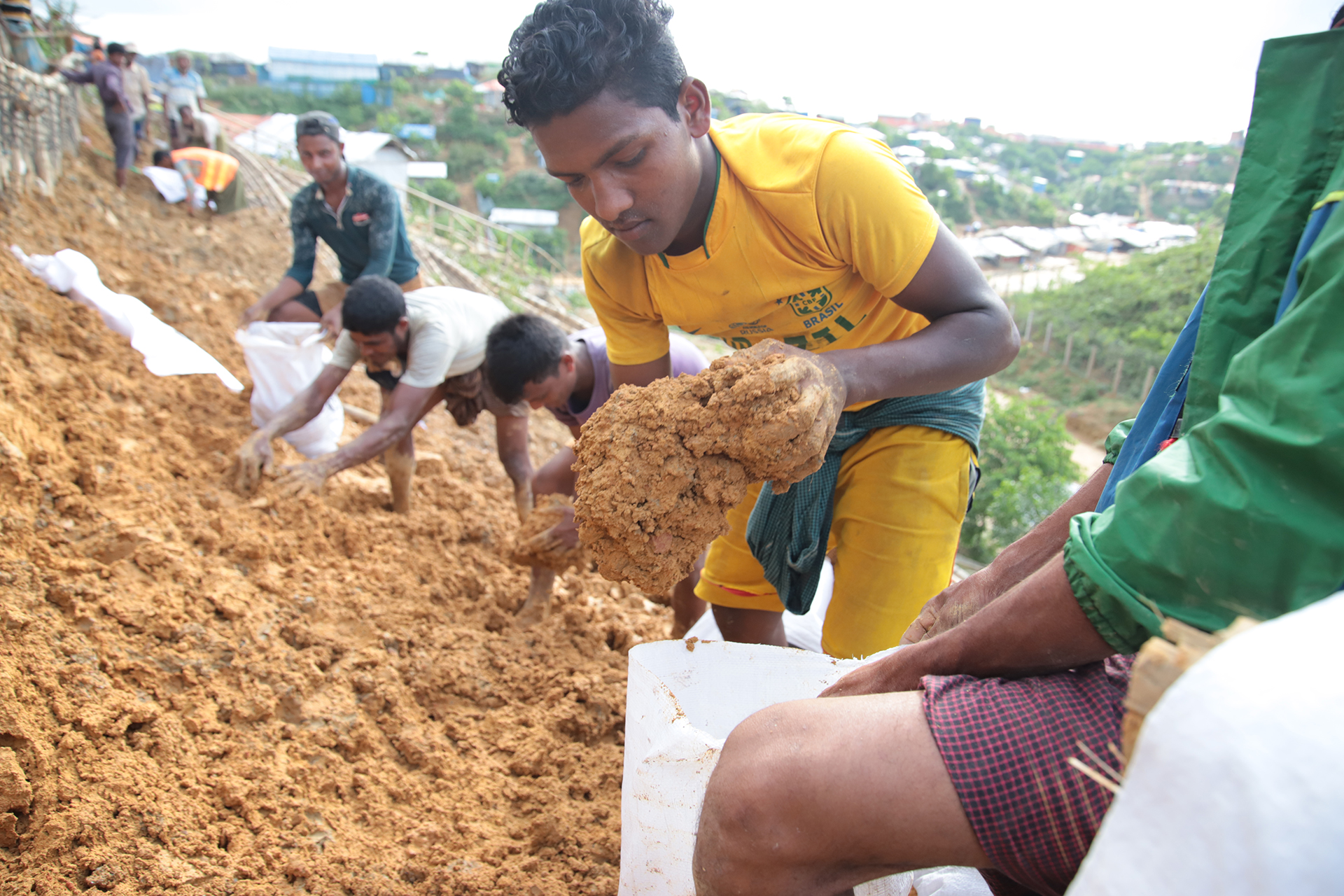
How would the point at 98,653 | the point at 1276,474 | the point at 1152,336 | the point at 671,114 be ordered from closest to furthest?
the point at 1276,474 < the point at 671,114 < the point at 98,653 < the point at 1152,336

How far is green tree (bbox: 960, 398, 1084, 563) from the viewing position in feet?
24.7

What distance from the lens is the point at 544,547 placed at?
2494mm

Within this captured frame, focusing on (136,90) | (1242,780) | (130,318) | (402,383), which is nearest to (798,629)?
(402,383)

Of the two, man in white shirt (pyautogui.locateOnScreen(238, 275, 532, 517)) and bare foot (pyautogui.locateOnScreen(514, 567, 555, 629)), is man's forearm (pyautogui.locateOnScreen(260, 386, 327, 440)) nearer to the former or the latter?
man in white shirt (pyautogui.locateOnScreen(238, 275, 532, 517))

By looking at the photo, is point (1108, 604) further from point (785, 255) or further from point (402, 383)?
point (402, 383)

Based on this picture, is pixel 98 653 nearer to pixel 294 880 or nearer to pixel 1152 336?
pixel 294 880

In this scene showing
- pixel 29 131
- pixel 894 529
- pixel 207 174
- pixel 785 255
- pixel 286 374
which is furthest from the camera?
pixel 207 174

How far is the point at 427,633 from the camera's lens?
2.58 m

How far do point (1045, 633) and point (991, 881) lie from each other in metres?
0.52

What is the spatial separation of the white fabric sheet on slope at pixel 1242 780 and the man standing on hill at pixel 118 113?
890cm

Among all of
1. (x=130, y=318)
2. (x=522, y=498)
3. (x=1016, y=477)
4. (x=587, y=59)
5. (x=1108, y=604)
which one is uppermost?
(x=587, y=59)

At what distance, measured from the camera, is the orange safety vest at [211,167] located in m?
7.52


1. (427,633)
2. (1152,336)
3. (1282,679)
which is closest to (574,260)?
(1152,336)

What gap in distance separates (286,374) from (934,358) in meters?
3.30
